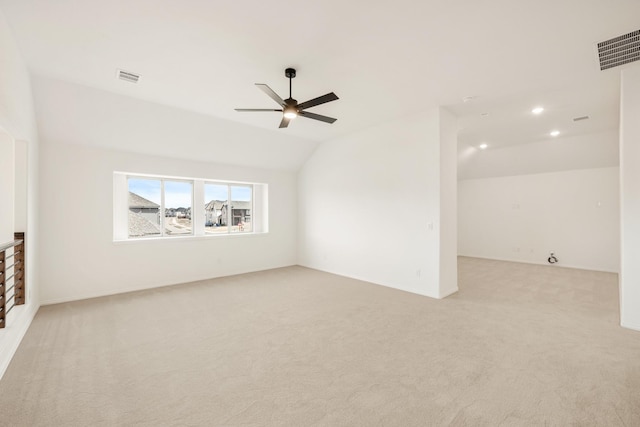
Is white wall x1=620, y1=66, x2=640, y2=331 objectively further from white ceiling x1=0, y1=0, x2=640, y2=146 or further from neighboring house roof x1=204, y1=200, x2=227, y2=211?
neighboring house roof x1=204, y1=200, x2=227, y2=211

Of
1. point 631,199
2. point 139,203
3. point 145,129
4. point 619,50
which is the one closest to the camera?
point 619,50

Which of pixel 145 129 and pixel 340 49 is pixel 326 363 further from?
pixel 145 129

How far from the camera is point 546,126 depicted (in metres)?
5.20

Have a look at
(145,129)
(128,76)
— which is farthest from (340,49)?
(145,129)

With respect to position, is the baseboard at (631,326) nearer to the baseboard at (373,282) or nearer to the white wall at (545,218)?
the baseboard at (373,282)

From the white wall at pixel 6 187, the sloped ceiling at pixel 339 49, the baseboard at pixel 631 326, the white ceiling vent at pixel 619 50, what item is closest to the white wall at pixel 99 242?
the white wall at pixel 6 187

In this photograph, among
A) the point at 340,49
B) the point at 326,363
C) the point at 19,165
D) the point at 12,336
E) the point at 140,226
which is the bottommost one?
the point at 326,363

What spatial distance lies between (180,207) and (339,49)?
14.8ft

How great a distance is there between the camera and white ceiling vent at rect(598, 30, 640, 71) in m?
2.69

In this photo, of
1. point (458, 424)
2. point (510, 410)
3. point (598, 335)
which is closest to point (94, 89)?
point (458, 424)

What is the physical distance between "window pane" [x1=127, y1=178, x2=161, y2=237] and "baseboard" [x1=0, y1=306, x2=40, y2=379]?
2062mm

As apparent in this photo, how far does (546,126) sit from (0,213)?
8413mm

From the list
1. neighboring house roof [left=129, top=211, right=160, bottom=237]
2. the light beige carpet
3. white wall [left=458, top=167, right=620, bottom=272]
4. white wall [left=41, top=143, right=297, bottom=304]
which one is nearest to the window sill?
white wall [left=41, top=143, right=297, bottom=304]

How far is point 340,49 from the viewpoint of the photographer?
2.80m
